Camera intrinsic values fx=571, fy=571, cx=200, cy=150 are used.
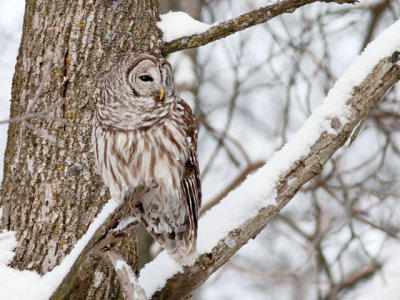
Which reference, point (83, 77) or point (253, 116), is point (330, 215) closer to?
point (253, 116)

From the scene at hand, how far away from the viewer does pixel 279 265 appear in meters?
9.18

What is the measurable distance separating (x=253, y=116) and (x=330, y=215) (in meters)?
3.37

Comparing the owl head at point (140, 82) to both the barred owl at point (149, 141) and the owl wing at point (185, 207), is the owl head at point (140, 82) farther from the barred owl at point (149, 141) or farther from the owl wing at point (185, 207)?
the owl wing at point (185, 207)

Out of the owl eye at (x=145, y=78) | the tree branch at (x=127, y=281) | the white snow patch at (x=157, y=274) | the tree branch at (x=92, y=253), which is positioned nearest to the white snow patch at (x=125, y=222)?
the tree branch at (x=92, y=253)

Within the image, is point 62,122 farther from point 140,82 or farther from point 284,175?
point 284,175

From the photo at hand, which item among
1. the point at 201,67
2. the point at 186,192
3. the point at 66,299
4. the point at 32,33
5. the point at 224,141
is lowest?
the point at 66,299

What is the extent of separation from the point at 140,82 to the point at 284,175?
3.09 ft

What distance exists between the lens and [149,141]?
3.03m

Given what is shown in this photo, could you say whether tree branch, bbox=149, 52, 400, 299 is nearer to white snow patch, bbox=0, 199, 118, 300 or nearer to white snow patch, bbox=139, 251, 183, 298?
white snow patch, bbox=139, 251, 183, 298

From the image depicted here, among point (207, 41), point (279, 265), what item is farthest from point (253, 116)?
point (207, 41)

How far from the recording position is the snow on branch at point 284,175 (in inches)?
115

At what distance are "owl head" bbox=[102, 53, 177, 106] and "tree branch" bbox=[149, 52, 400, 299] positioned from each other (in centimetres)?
80

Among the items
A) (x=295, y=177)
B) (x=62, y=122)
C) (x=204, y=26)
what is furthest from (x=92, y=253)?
(x=204, y=26)

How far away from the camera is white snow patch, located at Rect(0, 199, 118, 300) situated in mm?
2820
